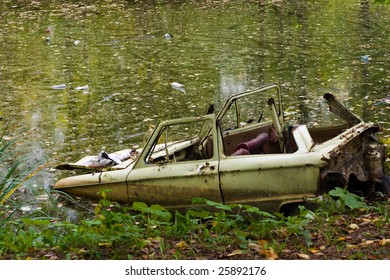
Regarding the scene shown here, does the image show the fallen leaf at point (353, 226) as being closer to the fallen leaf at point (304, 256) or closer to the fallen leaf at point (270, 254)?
the fallen leaf at point (304, 256)

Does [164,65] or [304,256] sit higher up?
[304,256]

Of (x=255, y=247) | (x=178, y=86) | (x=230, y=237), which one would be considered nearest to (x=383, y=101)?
(x=178, y=86)

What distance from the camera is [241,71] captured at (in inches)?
606

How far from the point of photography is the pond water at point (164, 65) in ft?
39.3

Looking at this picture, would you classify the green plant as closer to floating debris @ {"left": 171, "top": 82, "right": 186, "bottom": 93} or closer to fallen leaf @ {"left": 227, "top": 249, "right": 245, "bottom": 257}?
fallen leaf @ {"left": 227, "top": 249, "right": 245, "bottom": 257}

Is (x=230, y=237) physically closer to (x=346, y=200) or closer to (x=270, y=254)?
(x=270, y=254)

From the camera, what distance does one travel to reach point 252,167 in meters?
7.19

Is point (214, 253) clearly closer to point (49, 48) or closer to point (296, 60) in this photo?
point (296, 60)

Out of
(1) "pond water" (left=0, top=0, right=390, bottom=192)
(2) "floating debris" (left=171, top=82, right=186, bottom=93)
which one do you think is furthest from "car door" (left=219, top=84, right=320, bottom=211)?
(2) "floating debris" (left=171, top=82, right=186, bottom=93)

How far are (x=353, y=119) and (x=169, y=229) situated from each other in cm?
276

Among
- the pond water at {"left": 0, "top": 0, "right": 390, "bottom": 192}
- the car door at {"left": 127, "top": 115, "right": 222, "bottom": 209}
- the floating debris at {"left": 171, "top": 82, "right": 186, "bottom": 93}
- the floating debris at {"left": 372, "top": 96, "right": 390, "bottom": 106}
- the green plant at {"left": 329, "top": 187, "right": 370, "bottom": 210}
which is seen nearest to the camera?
the green plant at {"left": 329, "top": 187, "right": 370, "bottom": 210}

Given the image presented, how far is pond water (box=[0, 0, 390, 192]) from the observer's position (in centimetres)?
1197

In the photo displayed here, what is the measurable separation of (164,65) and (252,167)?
9462mm

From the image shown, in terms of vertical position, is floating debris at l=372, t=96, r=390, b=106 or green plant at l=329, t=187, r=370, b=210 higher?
green plant at l=329, t=187, r=370, b=210
